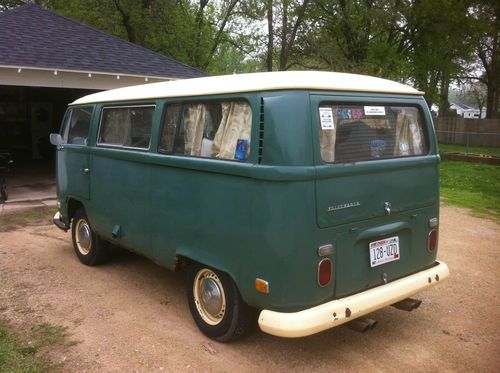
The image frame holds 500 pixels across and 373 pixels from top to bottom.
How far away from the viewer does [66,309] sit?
14.5 feet

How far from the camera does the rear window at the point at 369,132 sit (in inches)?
129

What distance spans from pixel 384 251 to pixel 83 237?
150 inches

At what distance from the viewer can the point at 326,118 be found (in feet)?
10.6

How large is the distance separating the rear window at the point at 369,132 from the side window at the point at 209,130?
0.58 metres

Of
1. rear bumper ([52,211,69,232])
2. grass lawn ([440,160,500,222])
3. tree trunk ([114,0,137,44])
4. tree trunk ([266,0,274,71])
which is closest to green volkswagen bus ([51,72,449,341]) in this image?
rear bumper ([52,211,69,232])

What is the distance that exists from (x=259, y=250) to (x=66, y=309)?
2.34m

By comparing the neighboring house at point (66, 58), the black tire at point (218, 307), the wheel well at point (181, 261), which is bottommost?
the black tire at point (218, 307)

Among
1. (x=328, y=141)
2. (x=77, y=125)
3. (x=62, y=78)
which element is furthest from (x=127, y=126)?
(x=62, y=78)

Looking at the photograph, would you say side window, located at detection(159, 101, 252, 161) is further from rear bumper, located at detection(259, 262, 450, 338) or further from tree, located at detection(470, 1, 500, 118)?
tree, located at detection(470, 1, 500, 118)

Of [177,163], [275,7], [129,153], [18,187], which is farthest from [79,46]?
[275,7]

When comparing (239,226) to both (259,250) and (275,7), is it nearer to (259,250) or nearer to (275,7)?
(259,250)

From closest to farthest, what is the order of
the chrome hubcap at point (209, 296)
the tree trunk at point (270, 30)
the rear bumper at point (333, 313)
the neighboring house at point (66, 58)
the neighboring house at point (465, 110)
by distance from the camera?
the rear bumper at point (333, 313)
the chrome hubcap at point (209, 296)
the neighboring house at point (66, 58)
the tree trunk at point (270, 30)
the neighboring house at point (465, 110)

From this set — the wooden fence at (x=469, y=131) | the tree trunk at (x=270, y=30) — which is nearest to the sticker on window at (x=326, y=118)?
the tree trunk at (x=270, y=30)

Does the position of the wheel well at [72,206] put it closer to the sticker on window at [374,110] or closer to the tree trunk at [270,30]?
the sticker on window at [374,110]
